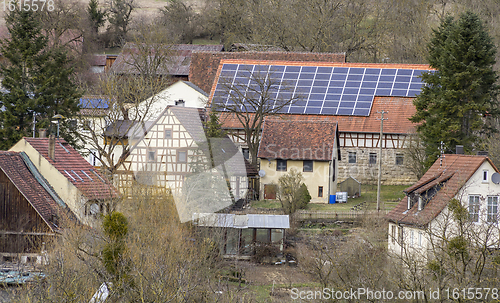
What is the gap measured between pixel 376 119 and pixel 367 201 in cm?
824

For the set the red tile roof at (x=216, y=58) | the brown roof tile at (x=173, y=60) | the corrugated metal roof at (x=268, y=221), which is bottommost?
the corrugated metal roof at (x=268, y=221)

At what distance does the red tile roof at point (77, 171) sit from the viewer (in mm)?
28861

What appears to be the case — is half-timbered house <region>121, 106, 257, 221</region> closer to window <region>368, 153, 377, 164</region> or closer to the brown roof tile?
Result: window <region>368, 153, 377, 164</region>

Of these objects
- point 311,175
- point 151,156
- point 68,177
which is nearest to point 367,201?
point 311,175

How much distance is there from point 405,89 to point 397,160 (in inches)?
230

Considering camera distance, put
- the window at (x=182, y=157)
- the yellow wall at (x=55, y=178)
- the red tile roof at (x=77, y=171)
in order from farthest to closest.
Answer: the window at (x=182, y=157)
the red tile roof at (x=77, y=171)
the yellow wall at (x=55, y=178)

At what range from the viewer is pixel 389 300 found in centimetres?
1678

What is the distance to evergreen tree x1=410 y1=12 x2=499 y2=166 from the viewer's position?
33250 millimetres

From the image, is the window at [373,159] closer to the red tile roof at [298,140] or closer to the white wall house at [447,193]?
the red tile roof at [298,140]

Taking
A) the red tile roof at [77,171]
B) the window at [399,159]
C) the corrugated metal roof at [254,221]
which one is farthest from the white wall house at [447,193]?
the window at [399,159]

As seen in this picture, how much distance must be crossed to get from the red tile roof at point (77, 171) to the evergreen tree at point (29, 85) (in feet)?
17.8

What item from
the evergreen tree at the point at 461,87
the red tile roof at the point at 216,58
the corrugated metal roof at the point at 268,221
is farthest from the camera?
the red tile roof at the point at 216,58

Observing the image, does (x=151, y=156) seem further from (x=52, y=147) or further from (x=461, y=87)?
(x=461, y=87)

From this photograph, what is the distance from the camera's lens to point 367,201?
38656mm
